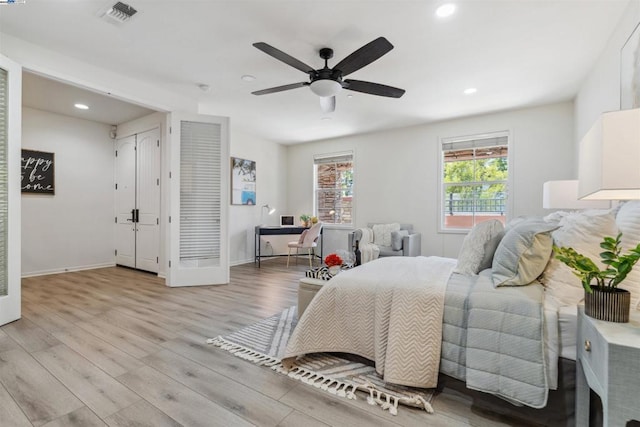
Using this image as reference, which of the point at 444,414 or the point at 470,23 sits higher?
the point at 470,23

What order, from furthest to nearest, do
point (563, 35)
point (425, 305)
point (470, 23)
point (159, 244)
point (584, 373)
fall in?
point (159, 244) → point (563, 35) → point (470, 23) → point (425, 305) → point (584, 373)

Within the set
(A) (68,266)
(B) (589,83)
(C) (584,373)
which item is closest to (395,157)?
(B) (589,83)

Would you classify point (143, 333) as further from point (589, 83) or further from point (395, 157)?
point (589, 83)

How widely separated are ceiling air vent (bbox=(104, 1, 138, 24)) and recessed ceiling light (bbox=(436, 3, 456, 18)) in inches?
96.9

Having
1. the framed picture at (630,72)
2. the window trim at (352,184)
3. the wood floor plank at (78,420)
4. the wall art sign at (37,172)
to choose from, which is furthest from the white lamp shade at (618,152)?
the wall art sign at (37,172)

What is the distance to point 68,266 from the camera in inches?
198

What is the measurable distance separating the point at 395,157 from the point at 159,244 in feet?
14.8

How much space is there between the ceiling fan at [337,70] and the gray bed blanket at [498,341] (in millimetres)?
1859

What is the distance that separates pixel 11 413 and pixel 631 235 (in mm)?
3286

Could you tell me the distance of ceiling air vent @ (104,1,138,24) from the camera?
233cm

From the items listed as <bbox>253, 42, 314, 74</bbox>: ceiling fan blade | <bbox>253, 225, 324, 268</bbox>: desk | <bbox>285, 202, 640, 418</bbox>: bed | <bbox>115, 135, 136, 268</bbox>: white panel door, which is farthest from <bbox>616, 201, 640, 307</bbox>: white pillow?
<bbox>115, 135, 136, 268</bbox>: white panel door

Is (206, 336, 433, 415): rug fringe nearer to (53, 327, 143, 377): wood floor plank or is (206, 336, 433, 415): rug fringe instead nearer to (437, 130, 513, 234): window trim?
(53, 327, 143, 377): wood floor plank

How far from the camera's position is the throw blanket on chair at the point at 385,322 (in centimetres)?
167

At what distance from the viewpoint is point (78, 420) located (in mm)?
1486
